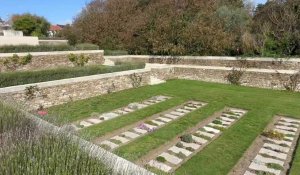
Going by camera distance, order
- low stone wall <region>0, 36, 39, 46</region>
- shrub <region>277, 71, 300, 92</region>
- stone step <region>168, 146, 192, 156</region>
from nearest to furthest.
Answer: stone step <region>168, 146, 192, 156</region>
shrub <region>277, 71, 300, 92</region>
low stone wall <region>0, 36, 39, 46</region>

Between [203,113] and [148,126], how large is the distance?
97.9 inches

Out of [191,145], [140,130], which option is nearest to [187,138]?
[191,145]

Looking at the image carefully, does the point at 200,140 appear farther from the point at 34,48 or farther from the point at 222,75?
the point at 34,48

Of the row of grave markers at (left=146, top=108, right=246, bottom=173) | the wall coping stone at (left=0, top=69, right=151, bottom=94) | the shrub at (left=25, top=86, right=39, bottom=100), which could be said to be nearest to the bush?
the wall coping stone at (left=0, top=69, right=151, bottom=94)

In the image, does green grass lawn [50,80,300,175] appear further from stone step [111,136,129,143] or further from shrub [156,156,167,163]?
shrub [156,156,167,163]

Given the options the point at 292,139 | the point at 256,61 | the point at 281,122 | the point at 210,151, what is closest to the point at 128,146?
the point at 210,151

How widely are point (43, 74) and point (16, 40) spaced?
1055 centimetres

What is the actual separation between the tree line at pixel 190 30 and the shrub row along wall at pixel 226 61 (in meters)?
0.62

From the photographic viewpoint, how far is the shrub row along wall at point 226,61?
607 inches

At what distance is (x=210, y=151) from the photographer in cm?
690

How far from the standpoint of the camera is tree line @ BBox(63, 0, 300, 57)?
19.2m

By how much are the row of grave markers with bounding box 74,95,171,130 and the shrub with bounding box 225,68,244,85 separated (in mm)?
5336

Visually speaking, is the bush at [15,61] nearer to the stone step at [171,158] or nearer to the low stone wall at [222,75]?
the low stone wall at [222,75]

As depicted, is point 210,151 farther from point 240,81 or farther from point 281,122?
point 240,81
